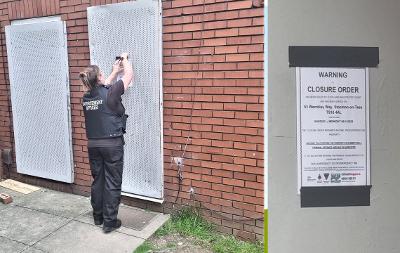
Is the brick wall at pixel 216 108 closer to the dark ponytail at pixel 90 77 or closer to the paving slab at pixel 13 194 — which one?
the dark ponytail at pixel 90 77

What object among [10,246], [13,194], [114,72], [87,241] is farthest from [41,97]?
[87,241]

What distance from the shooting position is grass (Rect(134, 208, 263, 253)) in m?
3.98

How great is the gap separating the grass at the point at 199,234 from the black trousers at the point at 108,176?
51 cm

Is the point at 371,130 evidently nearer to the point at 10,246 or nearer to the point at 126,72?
the point at 126,72

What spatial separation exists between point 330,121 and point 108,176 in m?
2.85

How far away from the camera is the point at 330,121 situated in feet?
6.06

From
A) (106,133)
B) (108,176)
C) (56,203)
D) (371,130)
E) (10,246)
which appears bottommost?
(10,246)

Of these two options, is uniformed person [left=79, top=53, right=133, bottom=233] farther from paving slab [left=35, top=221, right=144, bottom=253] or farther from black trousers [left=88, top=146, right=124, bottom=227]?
paving slab [left=35, top=221, right=144, bottom=253]

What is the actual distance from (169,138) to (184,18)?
1276 millimetres

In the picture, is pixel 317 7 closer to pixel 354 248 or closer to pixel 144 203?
pixel 354 248

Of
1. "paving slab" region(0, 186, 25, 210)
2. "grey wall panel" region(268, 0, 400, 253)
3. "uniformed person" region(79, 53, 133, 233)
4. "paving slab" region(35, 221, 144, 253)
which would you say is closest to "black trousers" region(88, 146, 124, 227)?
"uniformed person" region(79, 53, 133, 233)

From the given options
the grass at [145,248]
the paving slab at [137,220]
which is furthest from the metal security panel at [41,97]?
the grass at [145,248]

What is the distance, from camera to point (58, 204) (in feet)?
16.7

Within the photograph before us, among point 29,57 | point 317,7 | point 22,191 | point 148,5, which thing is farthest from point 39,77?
point 317,7
